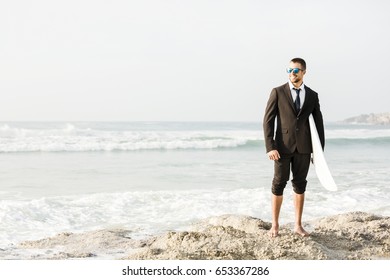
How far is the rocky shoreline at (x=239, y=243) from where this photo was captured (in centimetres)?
307

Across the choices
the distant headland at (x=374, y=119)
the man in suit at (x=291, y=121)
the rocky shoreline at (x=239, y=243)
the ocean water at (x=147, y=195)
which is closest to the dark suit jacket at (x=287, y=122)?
the man in suit at (x=291, y=121)

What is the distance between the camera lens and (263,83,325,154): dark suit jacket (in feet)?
10.2

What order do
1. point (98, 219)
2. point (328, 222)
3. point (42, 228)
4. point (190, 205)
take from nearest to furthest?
point (328, 222) < point (42, 228) < point (98, 219) < point (190, 205)

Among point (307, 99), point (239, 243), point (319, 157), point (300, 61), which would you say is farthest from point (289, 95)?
point (239, 243)

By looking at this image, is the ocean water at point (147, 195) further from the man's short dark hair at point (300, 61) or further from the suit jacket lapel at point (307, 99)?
the man's short dark hair at point (300, 61)

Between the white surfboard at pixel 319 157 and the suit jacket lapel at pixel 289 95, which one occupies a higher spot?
the suit jacket lapel at pixel 289 95

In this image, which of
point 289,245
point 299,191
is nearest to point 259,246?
point 289,245

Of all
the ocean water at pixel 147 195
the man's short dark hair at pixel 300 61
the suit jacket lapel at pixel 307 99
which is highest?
the man's short dark hair at pixel 300 61

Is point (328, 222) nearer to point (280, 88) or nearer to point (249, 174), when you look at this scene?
point (280, 88)

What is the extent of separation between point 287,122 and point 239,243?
90 centimetres

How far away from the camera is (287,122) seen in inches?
123

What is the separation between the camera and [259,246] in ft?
10.3

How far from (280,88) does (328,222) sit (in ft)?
5.75

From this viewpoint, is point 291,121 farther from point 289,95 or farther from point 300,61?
point 300,61
